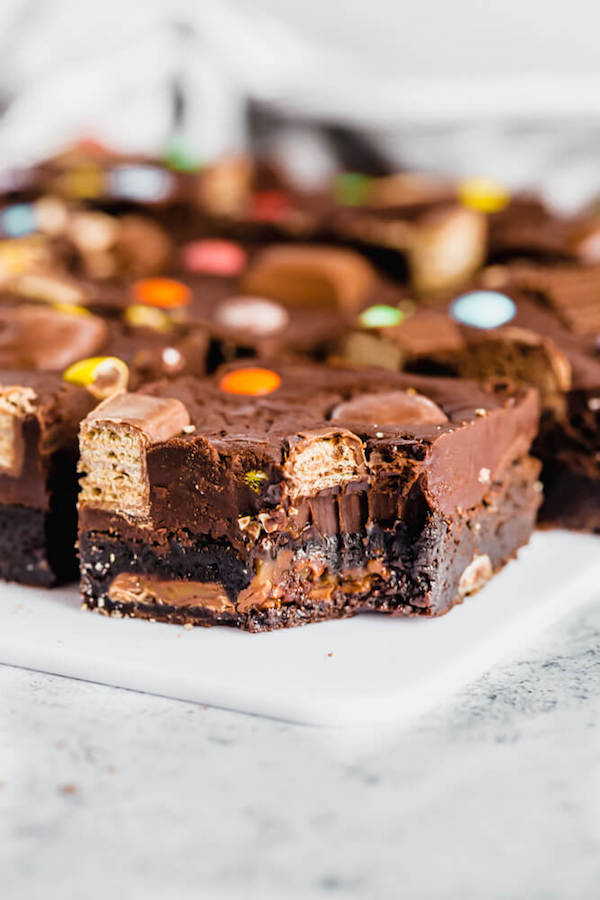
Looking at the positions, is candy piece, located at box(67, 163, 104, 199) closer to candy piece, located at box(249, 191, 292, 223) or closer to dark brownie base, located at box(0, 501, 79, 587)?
candy piece, located at box(249, 191, 292, 223)

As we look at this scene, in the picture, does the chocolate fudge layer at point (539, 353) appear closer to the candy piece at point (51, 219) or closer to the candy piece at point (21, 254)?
the candy piece at point (21, 254)

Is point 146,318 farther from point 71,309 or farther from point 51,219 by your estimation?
point 51,219

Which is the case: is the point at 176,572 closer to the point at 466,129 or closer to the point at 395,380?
the point at 395,380

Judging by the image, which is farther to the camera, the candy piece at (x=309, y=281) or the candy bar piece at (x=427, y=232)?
the candy bar piece at (x=427, y=232)

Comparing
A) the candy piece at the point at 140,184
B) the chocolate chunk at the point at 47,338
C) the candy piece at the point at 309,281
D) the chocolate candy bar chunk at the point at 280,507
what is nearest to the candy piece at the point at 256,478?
the chocolate candy bar chunk at the point at 280,507

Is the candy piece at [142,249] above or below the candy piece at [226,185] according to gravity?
below

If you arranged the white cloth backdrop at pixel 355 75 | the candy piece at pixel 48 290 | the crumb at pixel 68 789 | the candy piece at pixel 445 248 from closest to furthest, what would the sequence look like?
1. the crumb at pixel 68 789
2. the candy piece at pixel 48 290
3. the candy piece at pixel 445 248
4. the white cloth backdrop at pixel 355 75
